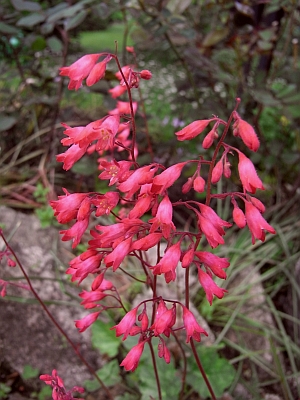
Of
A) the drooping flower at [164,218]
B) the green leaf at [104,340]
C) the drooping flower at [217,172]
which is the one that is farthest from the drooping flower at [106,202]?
the green leaf at [104,340]

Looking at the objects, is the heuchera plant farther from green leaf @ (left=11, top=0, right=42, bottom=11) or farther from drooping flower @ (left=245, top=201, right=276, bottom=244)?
green leaf @ (left=11, top=0, right=42, bottom=11)

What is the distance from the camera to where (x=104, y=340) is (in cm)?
185

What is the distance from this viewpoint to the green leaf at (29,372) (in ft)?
6.31

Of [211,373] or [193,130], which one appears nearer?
[193,130]

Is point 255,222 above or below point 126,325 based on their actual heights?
above

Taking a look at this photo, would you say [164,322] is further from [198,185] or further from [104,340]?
[104,340]

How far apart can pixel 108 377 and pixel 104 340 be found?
0.48 ft

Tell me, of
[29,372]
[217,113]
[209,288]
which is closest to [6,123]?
[217,113]

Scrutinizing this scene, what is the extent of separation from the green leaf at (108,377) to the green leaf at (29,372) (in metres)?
0.26

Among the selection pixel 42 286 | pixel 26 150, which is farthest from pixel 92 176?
pixel 42 286

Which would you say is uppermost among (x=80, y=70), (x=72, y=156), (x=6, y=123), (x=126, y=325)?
(x=80, y=70)

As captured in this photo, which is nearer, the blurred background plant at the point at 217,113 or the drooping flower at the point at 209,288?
the drooping flower at the point at 209,288

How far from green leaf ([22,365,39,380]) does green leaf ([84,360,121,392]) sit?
0.86ft

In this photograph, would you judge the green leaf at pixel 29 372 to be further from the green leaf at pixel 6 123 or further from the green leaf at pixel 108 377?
the green leaf at pixel 6 123
